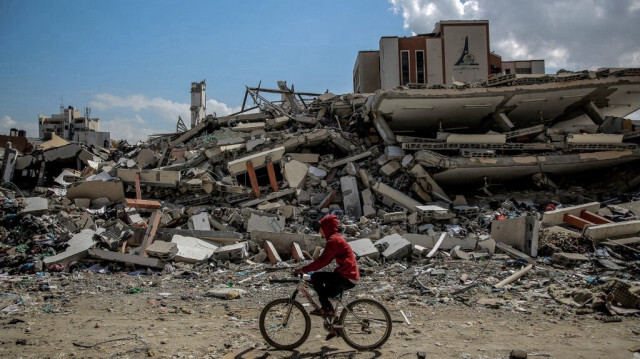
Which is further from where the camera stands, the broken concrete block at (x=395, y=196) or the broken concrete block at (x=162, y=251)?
the broken concrete block at (x=395, y=196)

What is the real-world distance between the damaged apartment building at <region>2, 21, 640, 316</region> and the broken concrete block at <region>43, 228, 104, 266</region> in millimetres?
31

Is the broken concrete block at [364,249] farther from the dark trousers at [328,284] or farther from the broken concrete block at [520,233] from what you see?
the dark trousers at [328,284]

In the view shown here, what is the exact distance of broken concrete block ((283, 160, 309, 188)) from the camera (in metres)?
11.8

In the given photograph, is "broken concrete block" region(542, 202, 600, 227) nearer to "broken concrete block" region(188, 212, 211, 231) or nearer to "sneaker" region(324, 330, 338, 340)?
"sneaker" region(324, 330, 338, 340)

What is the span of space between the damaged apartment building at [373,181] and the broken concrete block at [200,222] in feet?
0.13

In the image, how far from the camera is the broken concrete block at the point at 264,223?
9.67 m

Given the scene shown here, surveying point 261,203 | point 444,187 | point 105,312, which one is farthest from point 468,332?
point 444,187

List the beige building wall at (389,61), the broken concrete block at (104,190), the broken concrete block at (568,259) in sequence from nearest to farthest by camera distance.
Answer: the broken concrete block at (568,259) → the broken concrete block at (104,190) → the beige building wall at (389,61)

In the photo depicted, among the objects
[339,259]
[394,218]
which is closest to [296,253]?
[394,218]

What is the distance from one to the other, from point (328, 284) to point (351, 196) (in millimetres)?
7396

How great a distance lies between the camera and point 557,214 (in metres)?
9.18

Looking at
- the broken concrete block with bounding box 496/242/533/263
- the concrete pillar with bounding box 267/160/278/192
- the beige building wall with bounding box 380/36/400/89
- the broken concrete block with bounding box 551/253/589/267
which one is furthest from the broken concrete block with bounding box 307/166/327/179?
the beige building wall with bounding box 380/36/400/89

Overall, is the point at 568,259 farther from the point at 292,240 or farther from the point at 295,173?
the point at 295,173

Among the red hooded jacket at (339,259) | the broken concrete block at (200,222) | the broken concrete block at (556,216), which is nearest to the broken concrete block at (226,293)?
the red hooded jacket at (339,259)
